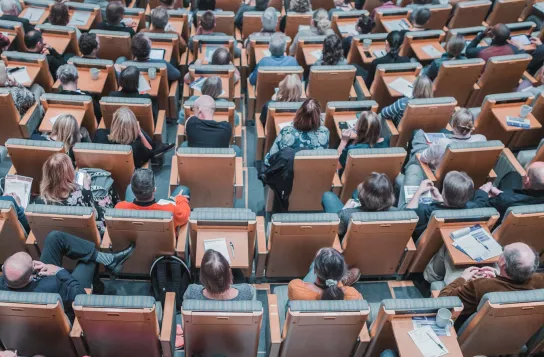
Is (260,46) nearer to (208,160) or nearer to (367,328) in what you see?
(208,160)

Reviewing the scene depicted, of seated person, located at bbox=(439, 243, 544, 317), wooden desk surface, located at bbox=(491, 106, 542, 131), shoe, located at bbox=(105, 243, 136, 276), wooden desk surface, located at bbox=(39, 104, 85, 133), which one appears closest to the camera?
seated person, located at bbox=(439, 243, 544, 317)

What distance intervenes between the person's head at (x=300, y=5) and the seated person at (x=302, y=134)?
3011 mm

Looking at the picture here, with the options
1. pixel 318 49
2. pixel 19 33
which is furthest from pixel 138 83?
pixel 318 49

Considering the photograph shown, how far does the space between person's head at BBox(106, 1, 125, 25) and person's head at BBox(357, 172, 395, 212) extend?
13.6 feet

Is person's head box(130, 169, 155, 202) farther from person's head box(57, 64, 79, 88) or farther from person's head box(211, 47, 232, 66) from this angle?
person's head box(211, 47, 232, 66)

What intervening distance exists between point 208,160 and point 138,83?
5.32 feet

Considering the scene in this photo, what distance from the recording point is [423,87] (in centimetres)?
504

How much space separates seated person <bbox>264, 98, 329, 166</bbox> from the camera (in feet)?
14.7

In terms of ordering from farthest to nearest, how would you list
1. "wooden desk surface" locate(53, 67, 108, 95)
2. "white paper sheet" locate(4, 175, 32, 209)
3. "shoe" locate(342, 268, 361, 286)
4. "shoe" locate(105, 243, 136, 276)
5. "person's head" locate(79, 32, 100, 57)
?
"person's head" locate(79, 32, 100, 57), "wooden desk surface" locate(53, 67, 108, 95), "white paper sheet" locate(4, 175, 32, 209), "shoe" locate(342, 268, 361, 286), "shoe" locate(105, 243, 136, 276)

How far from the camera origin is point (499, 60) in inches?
221

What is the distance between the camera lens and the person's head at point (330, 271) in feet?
10.3

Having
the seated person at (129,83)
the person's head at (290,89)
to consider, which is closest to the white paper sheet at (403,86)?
the person's head at (290,89)

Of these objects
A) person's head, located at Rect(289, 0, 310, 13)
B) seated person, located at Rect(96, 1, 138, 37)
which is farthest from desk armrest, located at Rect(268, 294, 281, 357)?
person's head, located at Rect(289, 0, 310, 13)

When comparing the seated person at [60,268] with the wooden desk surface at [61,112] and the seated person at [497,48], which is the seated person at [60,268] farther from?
the seated person at [497,48]
